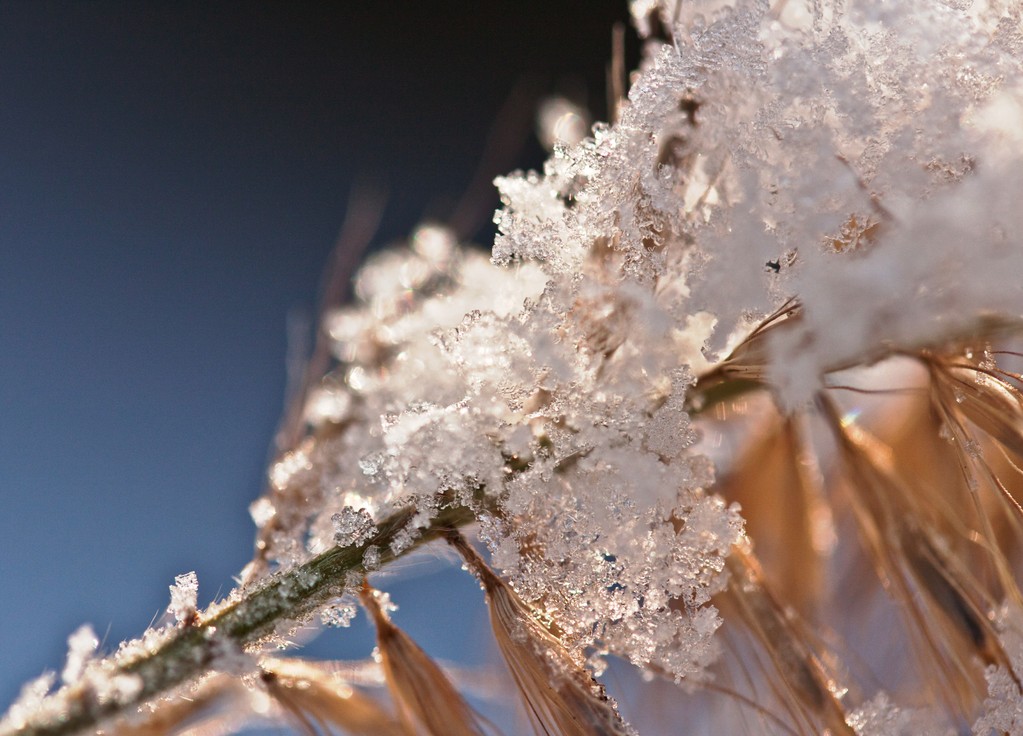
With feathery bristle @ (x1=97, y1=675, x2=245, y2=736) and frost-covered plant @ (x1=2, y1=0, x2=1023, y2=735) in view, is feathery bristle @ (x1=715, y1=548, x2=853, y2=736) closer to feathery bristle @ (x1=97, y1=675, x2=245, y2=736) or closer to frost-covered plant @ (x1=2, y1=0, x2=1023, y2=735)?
frost-covered plant @ (x1=2, y1=0, x2=1023, y2=735)

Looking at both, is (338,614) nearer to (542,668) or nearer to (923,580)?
(542,668)

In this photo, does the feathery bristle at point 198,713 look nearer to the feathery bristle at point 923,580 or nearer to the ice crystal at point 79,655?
the ice crystal at point 79,655

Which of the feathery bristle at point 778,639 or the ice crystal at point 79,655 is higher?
the ice crystal at point 79,655

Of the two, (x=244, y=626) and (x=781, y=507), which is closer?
(x=244, y=626)

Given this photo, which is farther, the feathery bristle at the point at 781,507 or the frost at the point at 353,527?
the feathery bristle at the point at 781,507

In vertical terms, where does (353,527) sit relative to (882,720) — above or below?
above

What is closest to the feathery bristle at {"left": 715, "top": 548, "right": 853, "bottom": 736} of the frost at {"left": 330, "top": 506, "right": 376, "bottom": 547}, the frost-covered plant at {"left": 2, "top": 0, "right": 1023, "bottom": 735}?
the frost-covered plant at {"left": 2, "top": 0, "right": 1023, "bottom": 735}

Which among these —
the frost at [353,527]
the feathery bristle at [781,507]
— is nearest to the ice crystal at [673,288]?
the frost at [353,527]

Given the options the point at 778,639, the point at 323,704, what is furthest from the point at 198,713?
the point at 778,639
